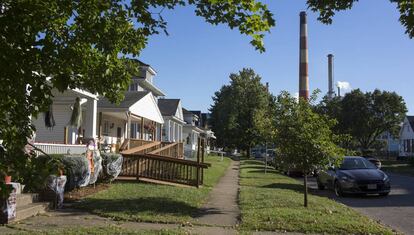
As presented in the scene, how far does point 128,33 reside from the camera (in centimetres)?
541

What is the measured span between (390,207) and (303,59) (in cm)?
3299

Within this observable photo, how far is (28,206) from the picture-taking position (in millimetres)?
10133

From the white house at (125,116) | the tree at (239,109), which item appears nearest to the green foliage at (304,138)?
the white house at (125,116)

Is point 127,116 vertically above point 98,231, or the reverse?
point 127,116

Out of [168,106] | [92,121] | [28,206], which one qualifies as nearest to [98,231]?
[28,206]

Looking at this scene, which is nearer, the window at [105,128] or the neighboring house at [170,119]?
the window at [105,128]

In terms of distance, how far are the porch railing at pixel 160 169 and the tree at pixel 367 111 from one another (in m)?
52.3

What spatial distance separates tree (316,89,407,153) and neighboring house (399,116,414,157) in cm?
258

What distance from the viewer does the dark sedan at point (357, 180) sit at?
17.9 m

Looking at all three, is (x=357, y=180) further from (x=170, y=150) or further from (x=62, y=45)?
(x=62, y=45)

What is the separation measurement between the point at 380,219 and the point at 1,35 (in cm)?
1101

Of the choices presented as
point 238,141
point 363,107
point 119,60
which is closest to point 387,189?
point 119,60

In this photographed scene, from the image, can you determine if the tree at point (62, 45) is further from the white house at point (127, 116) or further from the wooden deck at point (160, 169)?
the white house at point (127, 116)

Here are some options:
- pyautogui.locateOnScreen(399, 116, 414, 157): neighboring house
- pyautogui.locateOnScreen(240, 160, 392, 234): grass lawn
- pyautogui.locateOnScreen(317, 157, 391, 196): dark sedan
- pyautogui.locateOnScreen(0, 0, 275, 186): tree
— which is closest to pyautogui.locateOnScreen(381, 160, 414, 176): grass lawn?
pyautogui.locateOnScreen(317, 157, 391, 196): dark sedan
